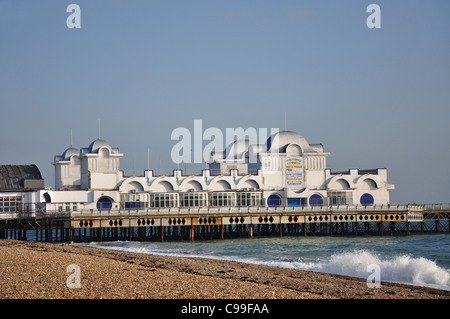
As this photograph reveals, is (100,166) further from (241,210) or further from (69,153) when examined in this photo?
(241,210)

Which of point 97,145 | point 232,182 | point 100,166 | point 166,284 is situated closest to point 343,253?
point 232,182

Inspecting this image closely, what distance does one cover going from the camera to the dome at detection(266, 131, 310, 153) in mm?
67062

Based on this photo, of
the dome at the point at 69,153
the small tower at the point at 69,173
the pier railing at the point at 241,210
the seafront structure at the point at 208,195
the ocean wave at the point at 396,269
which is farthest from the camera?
the dome at the point at 69,153

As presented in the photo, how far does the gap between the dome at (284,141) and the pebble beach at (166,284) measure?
3688 cm

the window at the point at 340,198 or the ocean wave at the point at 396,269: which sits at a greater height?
the window at the point at 340,198

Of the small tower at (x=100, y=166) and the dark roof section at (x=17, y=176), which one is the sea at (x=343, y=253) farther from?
the dark roof section at (x=17, y=176)

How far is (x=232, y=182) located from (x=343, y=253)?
22.9 m

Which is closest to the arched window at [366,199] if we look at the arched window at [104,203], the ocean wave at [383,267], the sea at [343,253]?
the sea at [343,253]

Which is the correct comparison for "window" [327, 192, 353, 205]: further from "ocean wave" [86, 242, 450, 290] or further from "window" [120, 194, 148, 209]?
"ocean wave" [86, 242, 450, 290]

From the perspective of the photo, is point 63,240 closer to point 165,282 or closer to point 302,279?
point 302,279

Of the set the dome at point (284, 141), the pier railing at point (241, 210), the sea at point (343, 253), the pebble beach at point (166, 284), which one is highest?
the dome at point (284, 141)

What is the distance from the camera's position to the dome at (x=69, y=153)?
6481 cm
